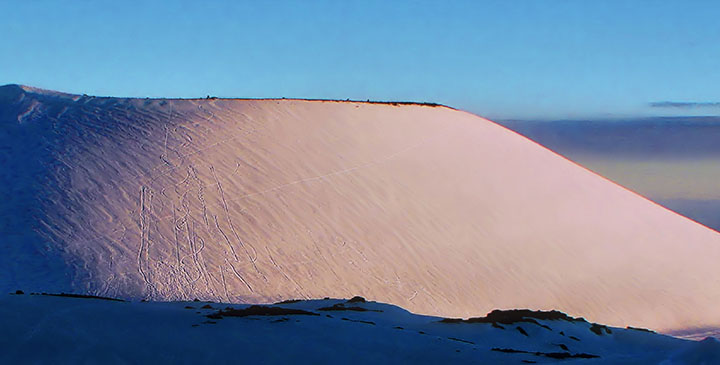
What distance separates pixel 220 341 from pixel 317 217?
42.7 ft

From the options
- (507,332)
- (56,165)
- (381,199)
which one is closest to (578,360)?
(507,332)

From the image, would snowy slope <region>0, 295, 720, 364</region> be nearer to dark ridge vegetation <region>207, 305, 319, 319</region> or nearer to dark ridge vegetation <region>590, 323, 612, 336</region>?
dark ridge vegetation <region>207, 305, 319, 319</region>

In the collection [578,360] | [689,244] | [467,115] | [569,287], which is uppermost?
[467,115]

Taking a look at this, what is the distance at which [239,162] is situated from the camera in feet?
72.2

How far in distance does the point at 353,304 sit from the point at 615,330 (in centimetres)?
373

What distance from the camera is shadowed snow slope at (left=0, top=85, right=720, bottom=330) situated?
17750 millimetres

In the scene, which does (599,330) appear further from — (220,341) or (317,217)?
(317,217)

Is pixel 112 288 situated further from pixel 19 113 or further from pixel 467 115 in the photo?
pixel 467 115

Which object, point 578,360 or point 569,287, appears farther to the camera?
point 569,287

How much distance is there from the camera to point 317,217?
20.6 metres

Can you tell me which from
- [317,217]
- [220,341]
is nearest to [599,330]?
[220,341]

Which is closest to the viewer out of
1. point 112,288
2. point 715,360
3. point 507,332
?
point 715,360

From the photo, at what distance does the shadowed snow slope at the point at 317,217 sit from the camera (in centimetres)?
1775

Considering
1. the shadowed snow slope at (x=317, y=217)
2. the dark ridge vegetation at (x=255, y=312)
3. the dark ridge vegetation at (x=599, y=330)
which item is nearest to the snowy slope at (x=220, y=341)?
the dark ridge vegetation at (x=255, y=312)
